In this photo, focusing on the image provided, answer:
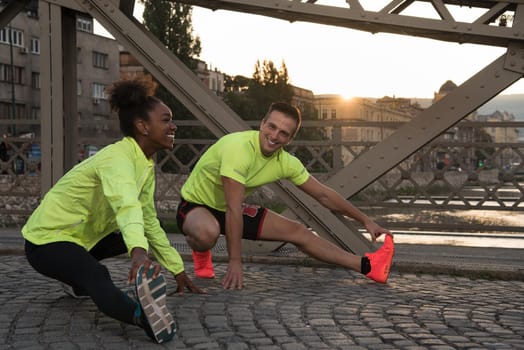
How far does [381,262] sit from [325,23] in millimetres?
2576

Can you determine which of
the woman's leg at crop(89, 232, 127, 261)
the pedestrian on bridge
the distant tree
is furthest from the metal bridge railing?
the distant tree

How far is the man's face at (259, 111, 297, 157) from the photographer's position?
652 centimetres

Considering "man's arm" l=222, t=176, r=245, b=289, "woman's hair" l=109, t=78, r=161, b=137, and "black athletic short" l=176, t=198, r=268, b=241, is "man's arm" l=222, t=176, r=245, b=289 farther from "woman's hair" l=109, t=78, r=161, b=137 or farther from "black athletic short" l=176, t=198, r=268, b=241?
→ "woman's hair" l=109, t=78, r=161, b=137

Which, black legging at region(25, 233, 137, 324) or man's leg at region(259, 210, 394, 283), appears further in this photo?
man's leg at region(259, 210, 394, 283)

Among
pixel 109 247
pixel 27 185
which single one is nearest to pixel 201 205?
pixel 109 247

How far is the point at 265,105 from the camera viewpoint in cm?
6850

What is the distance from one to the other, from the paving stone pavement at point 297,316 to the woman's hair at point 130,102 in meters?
1.22

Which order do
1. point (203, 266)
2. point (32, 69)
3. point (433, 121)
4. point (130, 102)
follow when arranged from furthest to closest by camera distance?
1. point (32, 69)
2. point (433, 121)
3. point (203, 266)
4. point (130, 102)

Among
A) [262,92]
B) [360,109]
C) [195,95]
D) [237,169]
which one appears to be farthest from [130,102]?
[360,109]

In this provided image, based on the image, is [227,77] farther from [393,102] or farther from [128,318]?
[128,318]

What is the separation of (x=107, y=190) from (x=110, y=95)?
0.89m

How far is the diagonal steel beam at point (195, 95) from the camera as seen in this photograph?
832 cm

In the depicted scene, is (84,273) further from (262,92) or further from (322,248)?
(262,92)

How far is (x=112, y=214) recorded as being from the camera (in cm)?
556
